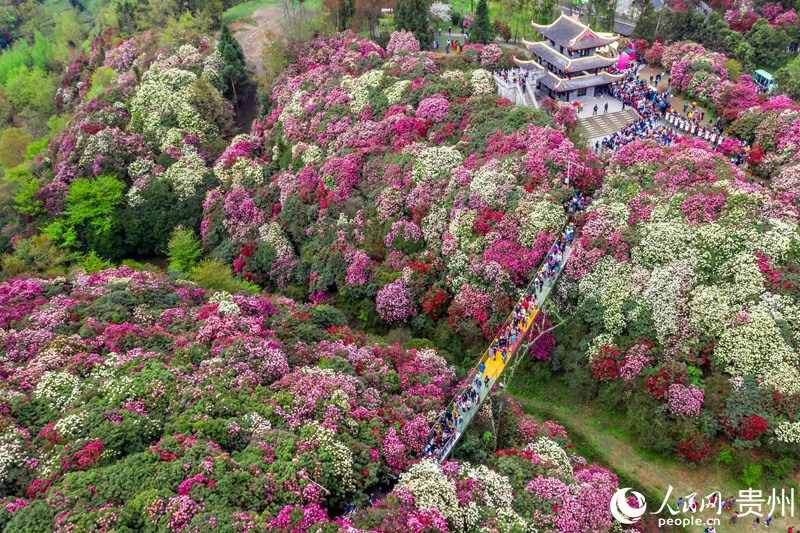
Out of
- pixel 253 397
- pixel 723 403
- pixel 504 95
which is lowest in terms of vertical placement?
pixel 723 403

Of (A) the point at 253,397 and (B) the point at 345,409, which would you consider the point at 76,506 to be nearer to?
(A) the point at 253,397

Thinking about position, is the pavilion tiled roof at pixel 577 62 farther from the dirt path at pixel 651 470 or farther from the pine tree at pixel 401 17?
the dirt path at pixel 651 470

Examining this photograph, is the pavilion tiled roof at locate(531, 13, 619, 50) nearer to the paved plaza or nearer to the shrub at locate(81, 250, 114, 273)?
the paved plaza

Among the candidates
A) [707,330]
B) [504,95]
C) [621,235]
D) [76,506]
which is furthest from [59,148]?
[707,330]

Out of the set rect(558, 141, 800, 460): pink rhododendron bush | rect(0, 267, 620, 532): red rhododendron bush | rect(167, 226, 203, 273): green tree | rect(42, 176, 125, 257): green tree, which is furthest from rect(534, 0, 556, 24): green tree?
rect(42, 176, 125, 257): green tree

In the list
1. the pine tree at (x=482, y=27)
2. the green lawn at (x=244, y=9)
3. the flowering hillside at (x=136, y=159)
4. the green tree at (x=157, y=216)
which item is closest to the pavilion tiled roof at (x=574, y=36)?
the pine tree at (x=482, y=27)

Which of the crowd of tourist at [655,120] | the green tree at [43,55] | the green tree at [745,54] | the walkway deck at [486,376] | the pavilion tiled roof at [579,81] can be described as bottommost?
the walkway deck at [486,376]

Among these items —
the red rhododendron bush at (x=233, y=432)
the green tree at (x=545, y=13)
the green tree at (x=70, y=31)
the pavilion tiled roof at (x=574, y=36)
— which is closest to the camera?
the red rhododendron bush at (x=233, y=432)
